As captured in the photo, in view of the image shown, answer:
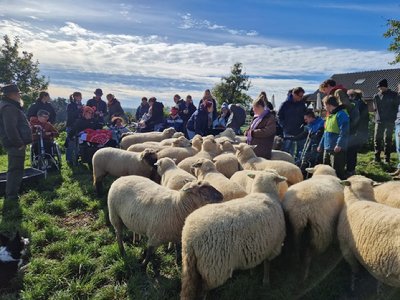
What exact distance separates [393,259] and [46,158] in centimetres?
960

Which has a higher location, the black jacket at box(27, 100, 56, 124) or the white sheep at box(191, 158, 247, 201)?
the black jacket at box(27, 100, 56, 124)

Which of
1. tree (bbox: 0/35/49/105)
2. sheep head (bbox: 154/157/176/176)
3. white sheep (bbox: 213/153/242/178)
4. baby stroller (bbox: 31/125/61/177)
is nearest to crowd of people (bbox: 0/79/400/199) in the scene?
baby stroller (bbox: 31/125/61/177)

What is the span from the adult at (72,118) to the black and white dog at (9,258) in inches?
255

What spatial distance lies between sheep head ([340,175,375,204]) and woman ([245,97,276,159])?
2742 millimetres

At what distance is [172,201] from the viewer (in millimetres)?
4367

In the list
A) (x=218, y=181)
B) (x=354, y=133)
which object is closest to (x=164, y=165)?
(x=218, y=181)

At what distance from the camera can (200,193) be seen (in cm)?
425

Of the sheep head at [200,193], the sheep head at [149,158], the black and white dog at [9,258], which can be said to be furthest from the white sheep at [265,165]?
the black and white dog at [9,258]

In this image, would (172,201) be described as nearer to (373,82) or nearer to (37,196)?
(37,196)

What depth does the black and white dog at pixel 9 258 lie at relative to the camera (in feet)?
13.7

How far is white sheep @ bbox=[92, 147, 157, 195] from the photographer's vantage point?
23.0ft

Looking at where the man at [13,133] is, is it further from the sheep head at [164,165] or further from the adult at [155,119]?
the adult at [155,119]

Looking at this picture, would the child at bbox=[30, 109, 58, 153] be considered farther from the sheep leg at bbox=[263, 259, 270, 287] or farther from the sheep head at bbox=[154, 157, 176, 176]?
Result: the sheep leg at bbox=[263, 259, 270, 287]

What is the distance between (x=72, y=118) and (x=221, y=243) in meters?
9.33
